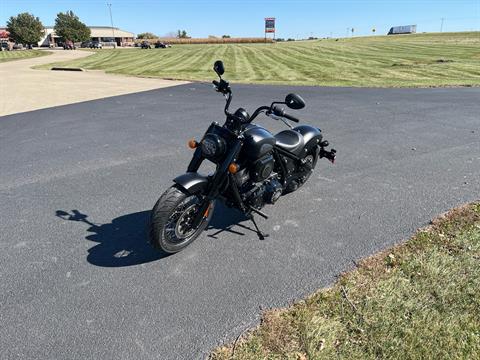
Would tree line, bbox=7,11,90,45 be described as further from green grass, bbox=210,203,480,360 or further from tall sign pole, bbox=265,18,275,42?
green grass, bbox=210,203,480,360

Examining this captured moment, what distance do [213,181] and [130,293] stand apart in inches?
54.7

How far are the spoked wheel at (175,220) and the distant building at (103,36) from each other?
11733 cm

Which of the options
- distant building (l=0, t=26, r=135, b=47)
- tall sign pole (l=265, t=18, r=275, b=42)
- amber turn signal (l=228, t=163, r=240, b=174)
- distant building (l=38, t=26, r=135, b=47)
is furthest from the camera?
distant building (l=38, t=26, r=135, b=47)

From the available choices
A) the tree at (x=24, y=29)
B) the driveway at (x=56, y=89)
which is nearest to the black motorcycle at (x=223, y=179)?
the driveway at (x=56, y=89)

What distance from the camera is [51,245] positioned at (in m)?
3.87

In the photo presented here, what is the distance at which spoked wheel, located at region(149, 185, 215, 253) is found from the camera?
3.32 m

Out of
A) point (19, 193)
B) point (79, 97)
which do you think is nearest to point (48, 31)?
point (79, 97)

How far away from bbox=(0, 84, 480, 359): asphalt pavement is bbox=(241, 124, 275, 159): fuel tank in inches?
41.0

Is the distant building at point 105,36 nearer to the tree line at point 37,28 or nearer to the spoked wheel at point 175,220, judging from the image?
the tree line at point 37,28

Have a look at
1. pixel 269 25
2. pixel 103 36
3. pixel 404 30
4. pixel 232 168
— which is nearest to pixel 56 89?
pixel 232 168

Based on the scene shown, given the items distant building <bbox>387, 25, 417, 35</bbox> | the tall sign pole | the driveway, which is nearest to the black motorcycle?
the driveway

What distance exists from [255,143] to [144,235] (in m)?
1.78

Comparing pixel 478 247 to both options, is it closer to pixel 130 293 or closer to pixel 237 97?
pixel 130 293

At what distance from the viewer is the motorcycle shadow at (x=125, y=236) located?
361 centimetres
